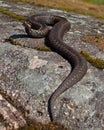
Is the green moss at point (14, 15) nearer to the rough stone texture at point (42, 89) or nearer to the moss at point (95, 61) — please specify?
the rough stone texture at point (42, 89)

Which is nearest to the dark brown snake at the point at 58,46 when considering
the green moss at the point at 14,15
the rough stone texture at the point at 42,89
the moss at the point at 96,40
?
the rough stone texture at the point at 42,89

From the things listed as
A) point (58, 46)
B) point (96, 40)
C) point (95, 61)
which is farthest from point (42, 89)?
point (96, 40)

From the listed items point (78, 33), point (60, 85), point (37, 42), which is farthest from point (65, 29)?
point (60, 85)

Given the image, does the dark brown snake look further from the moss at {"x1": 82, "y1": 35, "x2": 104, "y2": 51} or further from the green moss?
the moss at {"x1": 82, "y1": 35, "x2": 104, "y2": 51}

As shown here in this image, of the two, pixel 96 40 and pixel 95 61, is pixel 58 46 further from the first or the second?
pixel 96 40

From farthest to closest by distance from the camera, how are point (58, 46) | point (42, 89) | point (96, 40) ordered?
point (96, 40) < point (58, 46) < point (42, 89)
